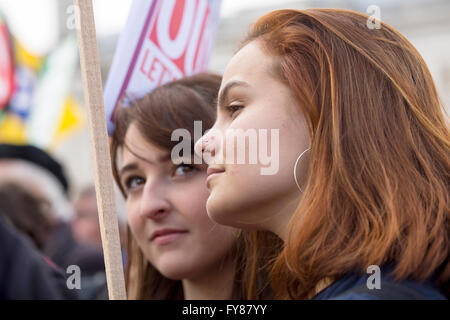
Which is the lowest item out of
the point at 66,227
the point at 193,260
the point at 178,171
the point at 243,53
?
A: the point at 193,260

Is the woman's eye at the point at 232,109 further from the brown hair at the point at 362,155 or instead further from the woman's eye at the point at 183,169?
the woman's eye at the point at 183,169

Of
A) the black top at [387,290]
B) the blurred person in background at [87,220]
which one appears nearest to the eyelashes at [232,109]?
the black top at [387,290]

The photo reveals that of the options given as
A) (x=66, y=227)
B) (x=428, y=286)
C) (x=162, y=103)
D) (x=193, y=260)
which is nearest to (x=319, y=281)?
(x=428, y=286)

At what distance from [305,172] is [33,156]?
3229mm

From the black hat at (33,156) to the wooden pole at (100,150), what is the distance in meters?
2.90

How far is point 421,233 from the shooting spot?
1417mm

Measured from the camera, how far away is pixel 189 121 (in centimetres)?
223

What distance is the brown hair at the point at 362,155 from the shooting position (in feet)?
4.75

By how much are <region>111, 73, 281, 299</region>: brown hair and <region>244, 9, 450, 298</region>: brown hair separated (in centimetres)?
27

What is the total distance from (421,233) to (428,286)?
0.11 meters

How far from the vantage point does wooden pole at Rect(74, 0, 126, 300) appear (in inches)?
67.9

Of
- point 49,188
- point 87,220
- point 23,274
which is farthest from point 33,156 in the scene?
point 23,274

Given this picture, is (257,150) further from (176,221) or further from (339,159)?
(176,221)
